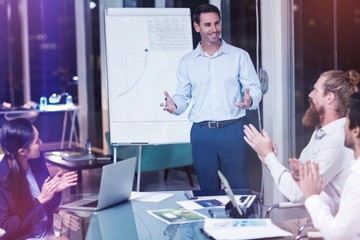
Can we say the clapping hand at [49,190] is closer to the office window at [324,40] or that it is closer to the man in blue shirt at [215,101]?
the man in blue shirt at [215,101]

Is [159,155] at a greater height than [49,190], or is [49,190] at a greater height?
[49,190]

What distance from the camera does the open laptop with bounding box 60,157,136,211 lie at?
262 centimetres

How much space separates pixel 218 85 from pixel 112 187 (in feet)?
5.36

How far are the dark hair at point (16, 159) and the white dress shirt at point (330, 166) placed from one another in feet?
3.85

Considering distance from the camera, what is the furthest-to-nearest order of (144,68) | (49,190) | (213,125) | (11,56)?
(11,56) < (144,68) < (213,125) < (49,190)

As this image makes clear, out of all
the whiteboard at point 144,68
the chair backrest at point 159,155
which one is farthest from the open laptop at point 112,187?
the chair backrest at point 159,155

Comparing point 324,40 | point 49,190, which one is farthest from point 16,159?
point 324,40

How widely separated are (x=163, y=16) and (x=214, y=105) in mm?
959

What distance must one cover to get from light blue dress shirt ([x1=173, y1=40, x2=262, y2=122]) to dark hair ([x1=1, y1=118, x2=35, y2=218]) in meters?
1.45

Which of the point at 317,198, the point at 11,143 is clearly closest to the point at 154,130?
the point at 11,143

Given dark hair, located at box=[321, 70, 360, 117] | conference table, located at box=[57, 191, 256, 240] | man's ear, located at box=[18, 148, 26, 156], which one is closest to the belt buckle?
conference table, located at box=[57, 191, 256, 240]

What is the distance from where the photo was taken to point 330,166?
8.13ft

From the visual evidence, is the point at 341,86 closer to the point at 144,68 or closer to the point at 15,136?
the point at 15,136

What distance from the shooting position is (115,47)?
4516 mm
